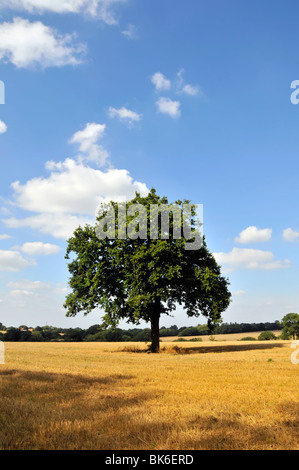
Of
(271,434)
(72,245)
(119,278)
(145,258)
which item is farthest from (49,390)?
(72,245)

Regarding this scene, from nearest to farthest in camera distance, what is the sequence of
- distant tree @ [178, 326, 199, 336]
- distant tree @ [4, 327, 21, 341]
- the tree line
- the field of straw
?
the field of straw → distant tree @ [4, 327, 21, 341] → the tree line → distant tree @ [178, 326, 199, 336]

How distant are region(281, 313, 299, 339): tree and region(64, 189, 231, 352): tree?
158 ft

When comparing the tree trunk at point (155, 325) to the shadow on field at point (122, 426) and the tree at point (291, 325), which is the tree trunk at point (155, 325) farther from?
the tree at point (291, 325)

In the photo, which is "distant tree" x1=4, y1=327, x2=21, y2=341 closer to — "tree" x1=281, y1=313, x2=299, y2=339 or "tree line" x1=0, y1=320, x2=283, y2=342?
"tree line" x1=0, y1=320, x2=283, y2=342

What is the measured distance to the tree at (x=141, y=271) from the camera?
34.5 m

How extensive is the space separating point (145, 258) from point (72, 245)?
33.7 feet

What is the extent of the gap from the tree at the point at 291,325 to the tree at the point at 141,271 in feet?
158

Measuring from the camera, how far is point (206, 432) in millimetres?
6945

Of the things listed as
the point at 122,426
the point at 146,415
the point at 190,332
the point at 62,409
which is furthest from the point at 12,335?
the point at 122,426

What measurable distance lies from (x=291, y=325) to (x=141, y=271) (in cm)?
6046

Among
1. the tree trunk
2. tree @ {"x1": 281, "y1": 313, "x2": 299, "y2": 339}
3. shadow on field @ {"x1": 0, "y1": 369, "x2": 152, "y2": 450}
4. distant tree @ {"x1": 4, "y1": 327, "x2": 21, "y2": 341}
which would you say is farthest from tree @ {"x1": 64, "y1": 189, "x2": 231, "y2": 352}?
tree @ {"x1": 281, "y1": 313, "x2": 299, "y2": 339}

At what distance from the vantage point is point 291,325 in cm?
8144

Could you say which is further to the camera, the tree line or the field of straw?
the tree line

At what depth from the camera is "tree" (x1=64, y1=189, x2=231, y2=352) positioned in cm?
3447
